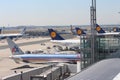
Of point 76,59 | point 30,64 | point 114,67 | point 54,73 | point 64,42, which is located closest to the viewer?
point 114,67

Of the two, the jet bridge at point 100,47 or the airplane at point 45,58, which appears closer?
the jet bridge at point 100,47

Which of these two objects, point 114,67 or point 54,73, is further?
point 54,73

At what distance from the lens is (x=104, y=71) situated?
59.3ft

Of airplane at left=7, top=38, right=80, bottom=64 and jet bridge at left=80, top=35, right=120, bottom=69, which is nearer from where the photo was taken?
jet bridge at left=80, top=35, right=120, bottom=69

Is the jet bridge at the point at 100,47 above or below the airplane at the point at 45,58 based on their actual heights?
above

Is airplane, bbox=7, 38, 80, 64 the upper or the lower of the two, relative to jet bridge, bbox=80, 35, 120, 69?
lower

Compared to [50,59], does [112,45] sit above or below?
above

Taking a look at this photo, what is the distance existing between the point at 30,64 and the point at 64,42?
3732 centimetres

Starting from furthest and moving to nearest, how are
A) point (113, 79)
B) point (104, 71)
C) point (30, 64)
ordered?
point (30, 64) < point (104, 71) < point (113, 79)

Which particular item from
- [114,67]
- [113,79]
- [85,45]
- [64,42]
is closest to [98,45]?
[85,45]

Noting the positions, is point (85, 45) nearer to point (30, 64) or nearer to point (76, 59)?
point (76, 59)

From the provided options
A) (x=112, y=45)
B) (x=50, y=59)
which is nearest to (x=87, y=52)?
(x=112, y=45)

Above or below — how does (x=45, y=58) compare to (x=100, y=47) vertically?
below

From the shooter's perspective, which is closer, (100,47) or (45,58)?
(100,47)
